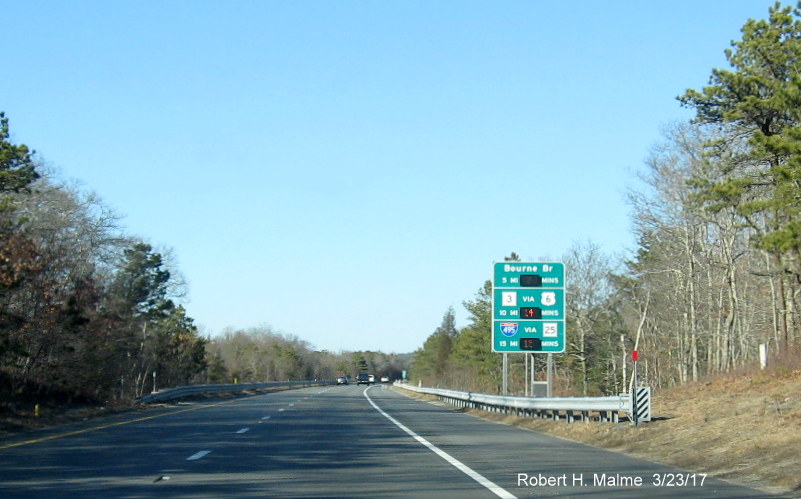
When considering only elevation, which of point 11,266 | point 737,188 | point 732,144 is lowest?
point 11,266

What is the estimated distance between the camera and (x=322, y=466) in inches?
562

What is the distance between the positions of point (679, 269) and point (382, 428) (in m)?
33.5

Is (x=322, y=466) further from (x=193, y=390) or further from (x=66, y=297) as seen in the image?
(x=193, y=390)

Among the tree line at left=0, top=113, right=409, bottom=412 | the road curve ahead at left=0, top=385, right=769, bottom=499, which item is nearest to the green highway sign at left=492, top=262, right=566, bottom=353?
the road curve ahead at left=0, top=385, right=769, bottom=499

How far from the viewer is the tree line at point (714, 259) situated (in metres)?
26.5

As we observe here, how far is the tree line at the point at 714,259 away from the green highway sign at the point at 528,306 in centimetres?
599

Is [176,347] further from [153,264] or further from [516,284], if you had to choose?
[516,284]

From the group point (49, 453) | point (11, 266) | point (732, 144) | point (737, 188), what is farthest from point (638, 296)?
point (49, 453)

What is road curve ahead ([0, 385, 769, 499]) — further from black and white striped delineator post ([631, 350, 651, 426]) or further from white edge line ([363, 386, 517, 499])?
black and white striped delineator post ([631, 350, 651, 426])

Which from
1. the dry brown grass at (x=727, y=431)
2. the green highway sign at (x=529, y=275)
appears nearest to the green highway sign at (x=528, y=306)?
the green highway sign at (x=529, y=275)

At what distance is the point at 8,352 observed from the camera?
30531 mm

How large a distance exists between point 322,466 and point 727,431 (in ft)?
28.1

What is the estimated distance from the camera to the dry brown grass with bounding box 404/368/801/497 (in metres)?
13.8

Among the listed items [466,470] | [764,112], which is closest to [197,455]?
[466,470]
